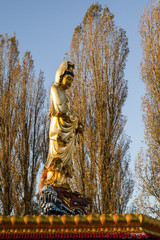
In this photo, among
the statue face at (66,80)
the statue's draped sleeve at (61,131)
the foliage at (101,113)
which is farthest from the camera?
the foliage at (101,113)

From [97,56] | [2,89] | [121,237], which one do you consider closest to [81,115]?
[97,56]

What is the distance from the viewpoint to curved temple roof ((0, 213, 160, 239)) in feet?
16.6

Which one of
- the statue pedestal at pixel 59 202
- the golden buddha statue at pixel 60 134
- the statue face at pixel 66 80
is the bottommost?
the statue pedestal at pixel 59 202

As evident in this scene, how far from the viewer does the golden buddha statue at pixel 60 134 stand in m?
8.57

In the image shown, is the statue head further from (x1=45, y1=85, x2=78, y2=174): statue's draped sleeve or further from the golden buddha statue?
(x1=45, y1=85, x2=78, y2=174): statue's draped sleeve

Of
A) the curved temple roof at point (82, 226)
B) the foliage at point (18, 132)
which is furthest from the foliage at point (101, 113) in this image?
the curved temple roof at point (82, 226)

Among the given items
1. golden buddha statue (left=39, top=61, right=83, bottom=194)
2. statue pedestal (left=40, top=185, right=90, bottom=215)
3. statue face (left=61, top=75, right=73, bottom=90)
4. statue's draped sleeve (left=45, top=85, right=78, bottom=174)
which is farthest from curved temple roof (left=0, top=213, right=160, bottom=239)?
statue face (left=61, top=75, right=73, bottom=90)

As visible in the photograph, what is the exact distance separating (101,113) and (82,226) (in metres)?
9.99

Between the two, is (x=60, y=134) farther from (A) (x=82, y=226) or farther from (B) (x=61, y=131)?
(A) (x=82, y=226)

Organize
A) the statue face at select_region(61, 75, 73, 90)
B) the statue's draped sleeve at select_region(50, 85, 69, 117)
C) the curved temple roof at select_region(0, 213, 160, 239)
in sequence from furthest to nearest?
the statue face at select_region(61, 75, 73, 90) < the statue's draped sleeve at select_region(50, 85, 69, 117) < the curved temple roof at select_region(0, 213, 160, 239)

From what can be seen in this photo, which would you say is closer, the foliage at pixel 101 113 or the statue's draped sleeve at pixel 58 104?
the statue's draped sleeve at pixel 58 104

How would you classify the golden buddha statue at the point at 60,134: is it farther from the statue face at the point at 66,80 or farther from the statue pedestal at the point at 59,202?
the statue pedestal at the point at 59,202

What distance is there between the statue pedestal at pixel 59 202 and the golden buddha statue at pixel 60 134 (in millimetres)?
279

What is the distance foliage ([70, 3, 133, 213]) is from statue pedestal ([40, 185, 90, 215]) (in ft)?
17.7
